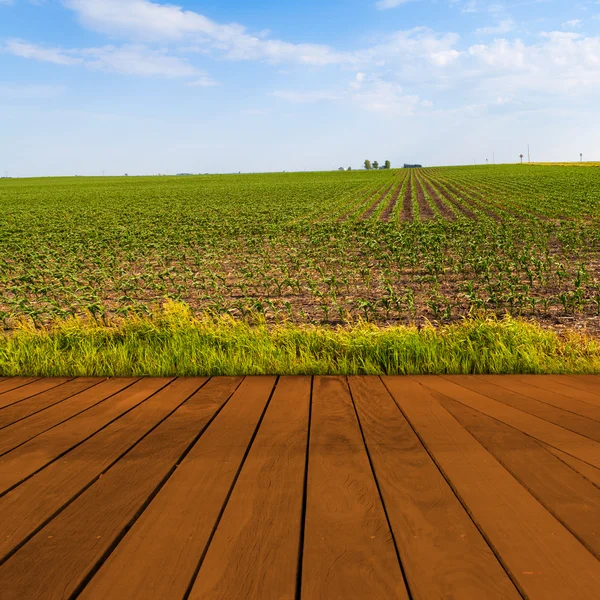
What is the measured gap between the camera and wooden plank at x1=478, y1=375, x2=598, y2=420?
2861 mm

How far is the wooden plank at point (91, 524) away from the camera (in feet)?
4.75

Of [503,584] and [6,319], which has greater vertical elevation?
[503,584]

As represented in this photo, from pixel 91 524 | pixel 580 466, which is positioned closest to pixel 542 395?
pixel 580 466

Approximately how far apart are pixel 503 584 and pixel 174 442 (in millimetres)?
1621

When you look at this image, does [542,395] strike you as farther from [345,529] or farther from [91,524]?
[91,524]

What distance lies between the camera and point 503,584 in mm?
1391

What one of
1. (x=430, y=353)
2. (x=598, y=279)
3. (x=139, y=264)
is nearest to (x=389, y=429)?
(x=430, y=353)

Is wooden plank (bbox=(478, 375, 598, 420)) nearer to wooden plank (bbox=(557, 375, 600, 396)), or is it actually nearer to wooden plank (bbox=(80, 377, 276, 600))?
wooden plank (bbox=(557, 375, 600, 396))

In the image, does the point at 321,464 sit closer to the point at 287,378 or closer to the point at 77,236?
the point at 287,378

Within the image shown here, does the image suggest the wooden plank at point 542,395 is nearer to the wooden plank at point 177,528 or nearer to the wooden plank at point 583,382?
the wooden plank at point 583,382

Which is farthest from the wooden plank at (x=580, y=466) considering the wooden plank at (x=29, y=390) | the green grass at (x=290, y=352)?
the wooden plank at (x=29, y=390)

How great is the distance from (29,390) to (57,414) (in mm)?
735

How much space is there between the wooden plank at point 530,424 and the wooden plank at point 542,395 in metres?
0.32

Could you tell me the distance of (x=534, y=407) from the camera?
292 cm
